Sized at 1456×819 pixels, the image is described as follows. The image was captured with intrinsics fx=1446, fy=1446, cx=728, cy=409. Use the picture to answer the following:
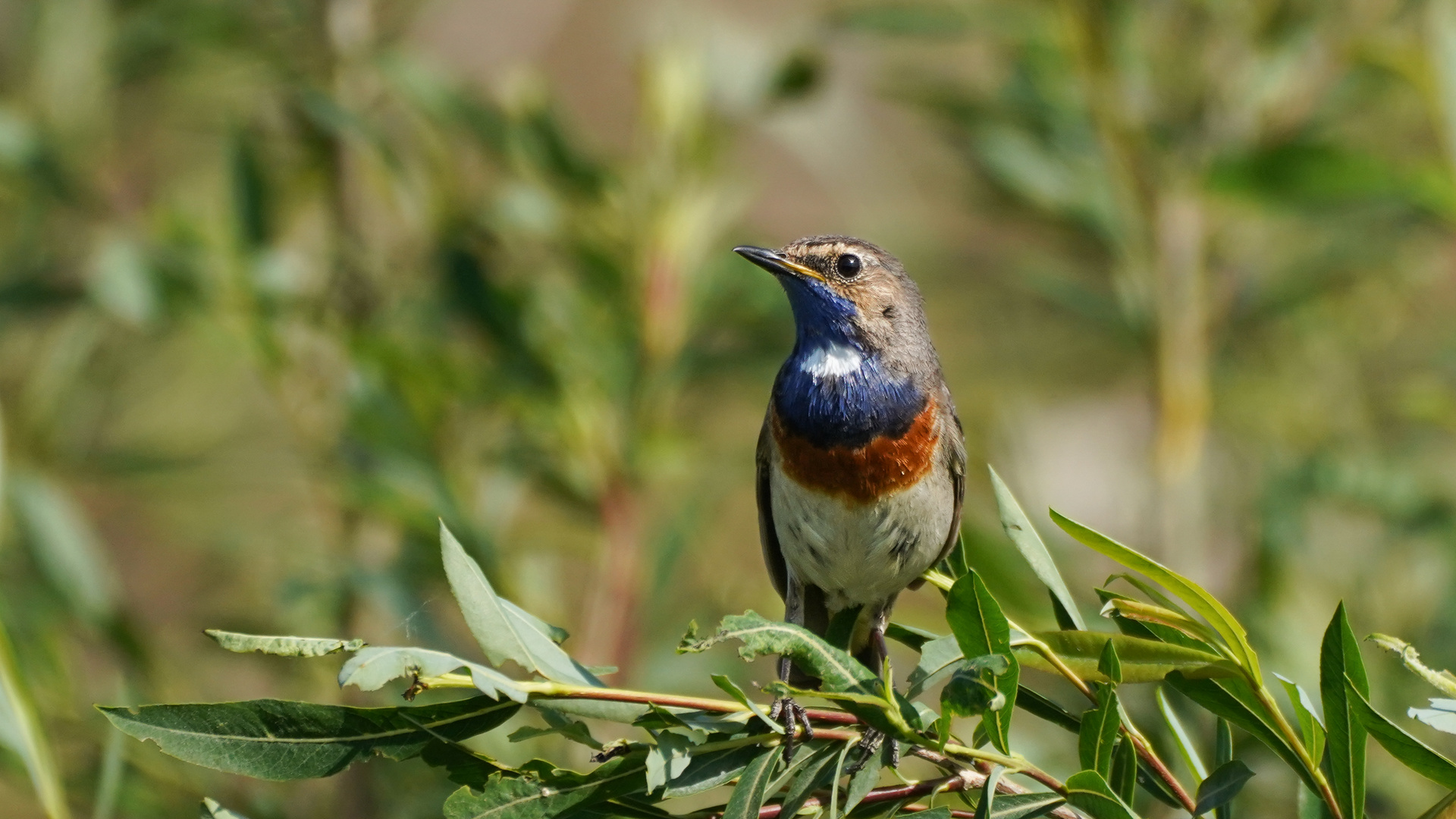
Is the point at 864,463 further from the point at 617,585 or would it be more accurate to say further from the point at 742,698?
the point at 742,698

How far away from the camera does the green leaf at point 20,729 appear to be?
189 centimetres

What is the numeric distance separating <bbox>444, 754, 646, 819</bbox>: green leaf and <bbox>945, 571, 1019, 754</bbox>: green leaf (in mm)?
396

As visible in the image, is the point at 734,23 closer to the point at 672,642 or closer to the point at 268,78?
the point at 268,78

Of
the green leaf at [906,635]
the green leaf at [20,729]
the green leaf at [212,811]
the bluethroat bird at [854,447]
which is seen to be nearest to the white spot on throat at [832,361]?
the bluethroat bird at [854,447]

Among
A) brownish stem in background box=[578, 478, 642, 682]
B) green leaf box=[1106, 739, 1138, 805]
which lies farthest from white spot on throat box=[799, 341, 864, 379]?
green leaf box=[1106, 739, 1138, 805]

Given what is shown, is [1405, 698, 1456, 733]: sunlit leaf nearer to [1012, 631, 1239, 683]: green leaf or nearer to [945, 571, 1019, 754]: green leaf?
[1012, 631, 1239, 683]: green leaf

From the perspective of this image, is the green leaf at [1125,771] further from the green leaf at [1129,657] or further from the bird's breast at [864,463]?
the bird's breast at [864,463]

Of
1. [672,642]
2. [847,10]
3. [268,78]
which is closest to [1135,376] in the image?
[847,10]

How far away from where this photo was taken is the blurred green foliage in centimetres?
377

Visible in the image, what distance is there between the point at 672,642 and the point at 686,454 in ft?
1.79

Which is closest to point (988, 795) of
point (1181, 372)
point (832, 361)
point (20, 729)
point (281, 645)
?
point (281, 645)

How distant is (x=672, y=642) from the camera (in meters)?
4.04

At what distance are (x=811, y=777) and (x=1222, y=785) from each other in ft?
1.58

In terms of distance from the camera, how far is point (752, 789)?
1585 mm
